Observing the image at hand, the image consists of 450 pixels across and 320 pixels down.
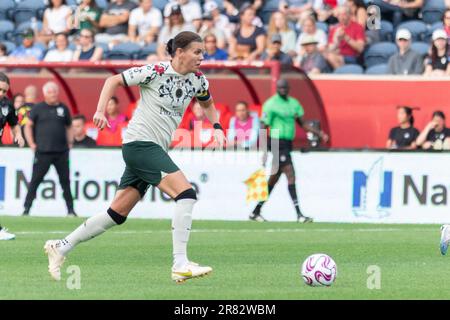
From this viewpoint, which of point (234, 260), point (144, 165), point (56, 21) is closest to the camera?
point (144, 165)

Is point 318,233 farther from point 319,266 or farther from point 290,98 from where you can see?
point 319,266

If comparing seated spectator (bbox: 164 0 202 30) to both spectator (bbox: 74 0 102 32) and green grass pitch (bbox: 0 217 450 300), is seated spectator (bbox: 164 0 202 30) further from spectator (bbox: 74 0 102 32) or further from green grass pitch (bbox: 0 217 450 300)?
green grass pitch (bbox: 0 217 450 300)

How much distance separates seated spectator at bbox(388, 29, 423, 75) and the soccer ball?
13499 millimetres

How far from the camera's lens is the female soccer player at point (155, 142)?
39.4 feet

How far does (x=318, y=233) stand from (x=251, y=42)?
7.80 meters

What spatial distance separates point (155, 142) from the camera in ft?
40.2

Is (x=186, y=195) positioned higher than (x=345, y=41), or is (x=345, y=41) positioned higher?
(x=345, y=41)

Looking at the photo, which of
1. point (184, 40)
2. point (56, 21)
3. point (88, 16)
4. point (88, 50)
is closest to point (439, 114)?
point (88, 50)

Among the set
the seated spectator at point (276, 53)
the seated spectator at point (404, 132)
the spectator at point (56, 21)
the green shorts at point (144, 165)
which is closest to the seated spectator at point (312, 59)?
the seated spectator at point (276, 53)

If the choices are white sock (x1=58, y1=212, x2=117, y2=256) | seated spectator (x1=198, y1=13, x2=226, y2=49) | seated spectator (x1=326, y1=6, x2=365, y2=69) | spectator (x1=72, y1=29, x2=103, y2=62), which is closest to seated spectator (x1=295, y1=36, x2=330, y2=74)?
seated spectator (x1=326, y1=6, x2=365, y2=69)

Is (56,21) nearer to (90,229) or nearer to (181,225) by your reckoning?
(90,229)

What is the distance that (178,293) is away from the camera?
36.2 feet

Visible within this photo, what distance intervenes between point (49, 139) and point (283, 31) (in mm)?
5679
